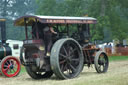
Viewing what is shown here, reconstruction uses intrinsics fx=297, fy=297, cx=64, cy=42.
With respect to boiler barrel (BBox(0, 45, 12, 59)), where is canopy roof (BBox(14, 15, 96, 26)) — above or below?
above

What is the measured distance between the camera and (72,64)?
9.57 m

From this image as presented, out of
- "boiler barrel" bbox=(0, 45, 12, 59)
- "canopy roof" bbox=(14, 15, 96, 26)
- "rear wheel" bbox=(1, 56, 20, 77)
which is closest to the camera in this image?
"canopy roof" bbox=(14, 15, 96, 26)

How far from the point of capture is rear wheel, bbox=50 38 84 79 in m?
8.72

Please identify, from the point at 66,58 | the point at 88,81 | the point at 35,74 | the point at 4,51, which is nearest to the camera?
the point at 88,81

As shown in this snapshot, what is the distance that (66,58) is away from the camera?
30.3 ft

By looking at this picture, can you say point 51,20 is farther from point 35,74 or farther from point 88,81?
point 88,81

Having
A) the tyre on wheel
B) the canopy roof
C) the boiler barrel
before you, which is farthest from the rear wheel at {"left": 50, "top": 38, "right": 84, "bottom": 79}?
the boiler barrel

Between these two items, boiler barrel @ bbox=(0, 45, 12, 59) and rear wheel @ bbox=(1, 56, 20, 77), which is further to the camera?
boiler barrel @ bbox=(0, 45, 12, 59)

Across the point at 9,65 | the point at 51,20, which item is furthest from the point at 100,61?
the point at 9,65

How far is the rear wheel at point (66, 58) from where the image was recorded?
28.6ft

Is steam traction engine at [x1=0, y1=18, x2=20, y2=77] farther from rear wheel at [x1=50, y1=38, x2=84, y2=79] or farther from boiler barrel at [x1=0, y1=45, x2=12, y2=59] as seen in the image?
rear wheel at [x1=50, y1=38, x2=84, y2=79]

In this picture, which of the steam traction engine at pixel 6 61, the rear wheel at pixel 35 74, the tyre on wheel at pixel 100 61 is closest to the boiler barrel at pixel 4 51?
the steam traction engine at pixel 6 61

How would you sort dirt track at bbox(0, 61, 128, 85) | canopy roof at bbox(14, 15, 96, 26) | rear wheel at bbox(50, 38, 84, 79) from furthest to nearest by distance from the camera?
canopy roof at bbox(14, 15, 96, 26) → rear wheel at bbox(50, 38, 84, 79) → dirt track at bbox(0, 61, 128, 85)

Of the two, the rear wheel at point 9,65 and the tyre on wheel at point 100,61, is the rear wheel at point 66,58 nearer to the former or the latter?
→ the tyre on wheel at point 100,61
